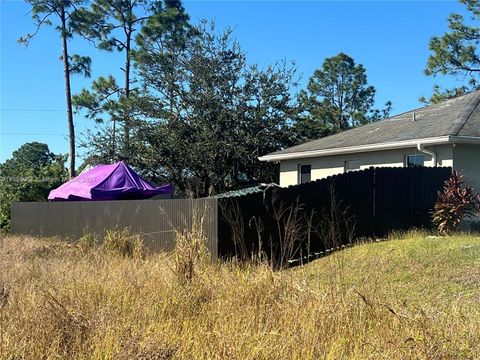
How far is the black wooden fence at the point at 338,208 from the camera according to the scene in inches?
420

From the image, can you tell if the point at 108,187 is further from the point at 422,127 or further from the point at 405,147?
the point at 422,127

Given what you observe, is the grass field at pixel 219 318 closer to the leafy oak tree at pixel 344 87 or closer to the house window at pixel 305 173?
the house window at pixel 305 173

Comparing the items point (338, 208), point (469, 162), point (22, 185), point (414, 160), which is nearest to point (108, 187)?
point (338, 208)

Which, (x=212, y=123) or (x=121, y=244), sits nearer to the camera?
(x=121, y=244)

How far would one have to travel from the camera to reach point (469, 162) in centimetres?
1392

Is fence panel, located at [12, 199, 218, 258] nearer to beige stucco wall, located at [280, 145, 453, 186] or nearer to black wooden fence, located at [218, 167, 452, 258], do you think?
black wooden fence, located at [218, 167, 452, 258]

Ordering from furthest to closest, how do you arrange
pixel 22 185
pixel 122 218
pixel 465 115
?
pixel 22 185
pixel 465 115
pixel 122 218

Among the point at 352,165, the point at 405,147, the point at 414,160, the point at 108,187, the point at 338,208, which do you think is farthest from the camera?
the point at 108,187

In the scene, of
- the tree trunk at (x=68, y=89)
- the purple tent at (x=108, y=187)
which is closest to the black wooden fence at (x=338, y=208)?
the purple tent at (x=108, y=187)

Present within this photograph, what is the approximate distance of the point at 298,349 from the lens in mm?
4023

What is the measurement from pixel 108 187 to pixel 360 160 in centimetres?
843

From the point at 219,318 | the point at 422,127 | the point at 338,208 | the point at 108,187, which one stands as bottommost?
the point at 219,318

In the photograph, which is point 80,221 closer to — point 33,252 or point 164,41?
point 33,252

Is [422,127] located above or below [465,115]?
below
